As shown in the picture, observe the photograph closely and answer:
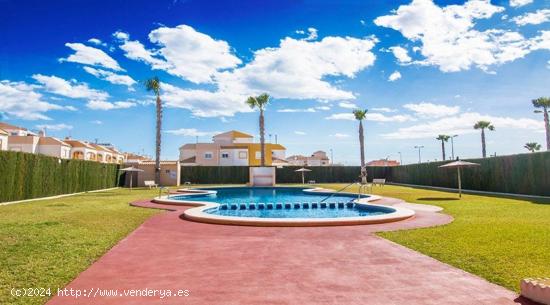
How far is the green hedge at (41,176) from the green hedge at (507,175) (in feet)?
90.6

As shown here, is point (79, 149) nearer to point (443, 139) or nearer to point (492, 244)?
point (443, 139)

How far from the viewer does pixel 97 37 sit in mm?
17719

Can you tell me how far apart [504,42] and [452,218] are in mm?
9360

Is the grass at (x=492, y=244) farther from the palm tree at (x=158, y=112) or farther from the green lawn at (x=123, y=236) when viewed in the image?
the palm tree at (x=158, y=112)

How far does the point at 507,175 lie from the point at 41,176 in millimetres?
28098

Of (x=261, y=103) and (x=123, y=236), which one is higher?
(x=261, y=103)

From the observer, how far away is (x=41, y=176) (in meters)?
20.2

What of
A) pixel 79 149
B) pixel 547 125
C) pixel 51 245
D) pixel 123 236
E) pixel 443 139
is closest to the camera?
pixel 51 245

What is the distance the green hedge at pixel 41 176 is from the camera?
17234 mm

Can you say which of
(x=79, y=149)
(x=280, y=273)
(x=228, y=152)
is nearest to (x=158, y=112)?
(x=228, y=152)

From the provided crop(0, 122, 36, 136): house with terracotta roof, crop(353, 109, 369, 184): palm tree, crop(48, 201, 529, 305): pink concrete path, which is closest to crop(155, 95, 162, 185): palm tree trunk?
crop(353, 109, 369, 184): palm tree

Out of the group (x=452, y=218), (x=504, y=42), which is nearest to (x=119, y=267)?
(x=452, y=218)

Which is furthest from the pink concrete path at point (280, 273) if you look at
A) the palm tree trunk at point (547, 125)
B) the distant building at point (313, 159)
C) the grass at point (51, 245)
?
the distant building at point (313, 159)

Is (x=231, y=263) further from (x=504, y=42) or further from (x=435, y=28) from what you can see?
(x=504, y=42)
